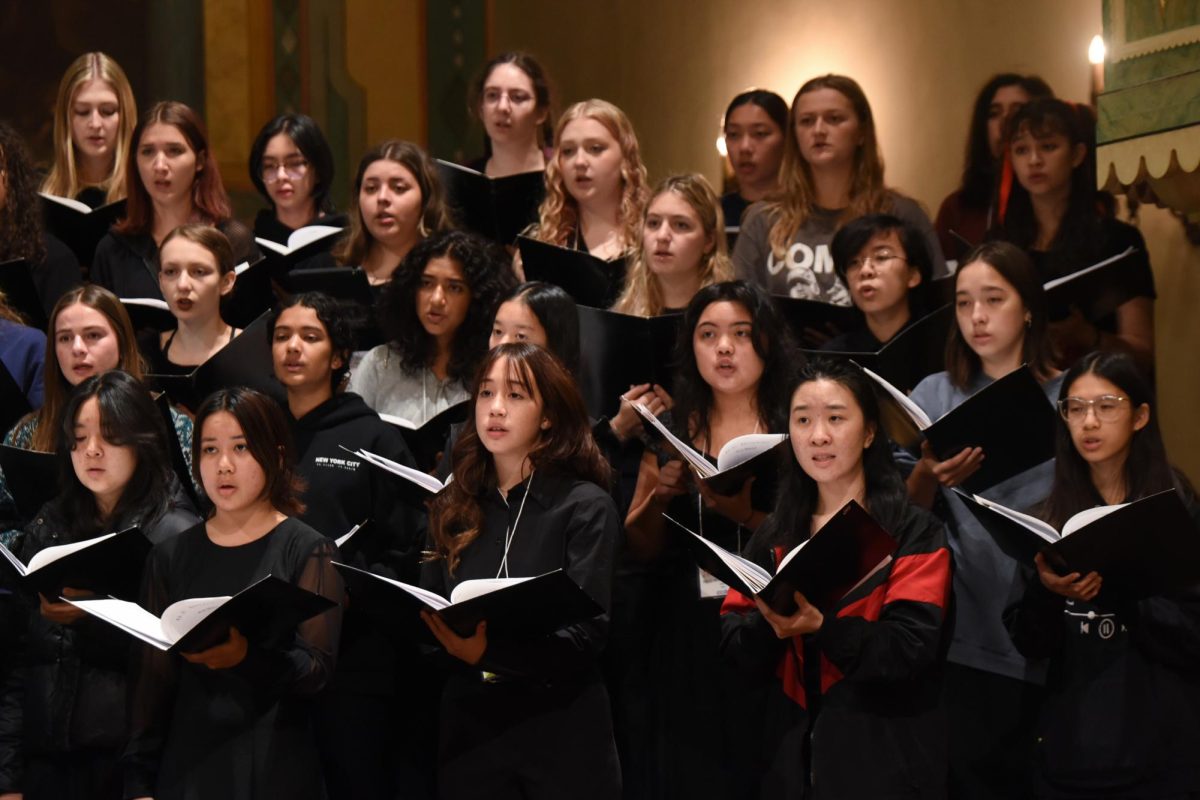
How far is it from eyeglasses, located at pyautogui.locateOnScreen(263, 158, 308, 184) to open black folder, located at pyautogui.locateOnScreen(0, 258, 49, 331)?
2.51 feet

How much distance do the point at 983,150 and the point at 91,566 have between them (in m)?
2.89

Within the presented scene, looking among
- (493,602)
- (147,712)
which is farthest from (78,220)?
(493,602)

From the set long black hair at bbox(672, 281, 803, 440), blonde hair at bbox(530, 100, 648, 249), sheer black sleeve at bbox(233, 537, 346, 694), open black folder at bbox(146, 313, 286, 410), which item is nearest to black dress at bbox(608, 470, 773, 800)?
long black hair at bbox(672, 281, 803, 440)

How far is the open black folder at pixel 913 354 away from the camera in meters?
3.63

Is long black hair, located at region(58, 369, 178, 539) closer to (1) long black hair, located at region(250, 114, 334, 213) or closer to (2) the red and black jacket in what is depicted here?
(2) the red and black jacket

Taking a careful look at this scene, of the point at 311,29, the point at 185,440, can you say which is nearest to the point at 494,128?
the point at 185,440

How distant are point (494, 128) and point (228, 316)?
1.06m

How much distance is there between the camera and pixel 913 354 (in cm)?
367

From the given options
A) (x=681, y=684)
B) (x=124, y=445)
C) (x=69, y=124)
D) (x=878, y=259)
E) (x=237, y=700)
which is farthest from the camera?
(x=69, y=124)

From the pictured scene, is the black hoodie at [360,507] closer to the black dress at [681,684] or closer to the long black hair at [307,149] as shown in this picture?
the black dress at [681,684]

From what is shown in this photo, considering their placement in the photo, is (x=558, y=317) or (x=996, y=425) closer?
(x=996, y=425)

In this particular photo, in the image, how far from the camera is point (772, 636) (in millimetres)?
3000

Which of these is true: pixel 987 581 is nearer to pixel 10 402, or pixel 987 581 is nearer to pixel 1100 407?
pixel 1100 407

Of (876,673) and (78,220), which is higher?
(78,220)
